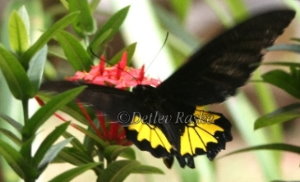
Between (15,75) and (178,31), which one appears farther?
(178,31)

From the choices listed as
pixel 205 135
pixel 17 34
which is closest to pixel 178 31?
pixel 205 135

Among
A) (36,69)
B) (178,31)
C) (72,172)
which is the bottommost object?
(72,172)

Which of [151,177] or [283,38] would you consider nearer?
[151,177]

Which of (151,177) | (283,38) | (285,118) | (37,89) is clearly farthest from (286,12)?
(283,38)

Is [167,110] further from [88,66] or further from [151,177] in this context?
[151,177]

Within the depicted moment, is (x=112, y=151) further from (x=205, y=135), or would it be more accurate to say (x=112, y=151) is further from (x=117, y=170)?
(x=205, y=135)

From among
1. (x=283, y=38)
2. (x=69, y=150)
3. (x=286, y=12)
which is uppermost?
(x=283, y=38)
